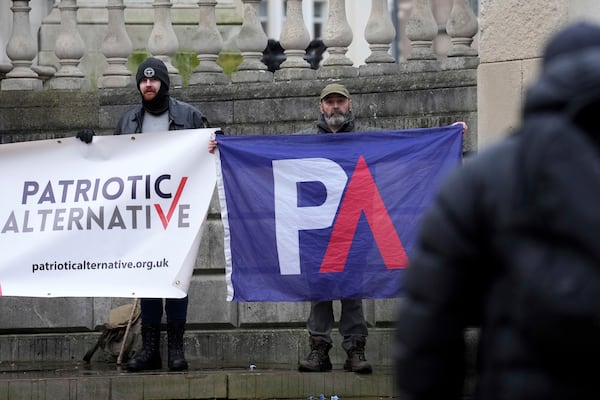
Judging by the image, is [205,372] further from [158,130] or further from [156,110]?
[156,110]

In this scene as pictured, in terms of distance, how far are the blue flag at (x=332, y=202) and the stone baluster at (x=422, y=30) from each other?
157 cm

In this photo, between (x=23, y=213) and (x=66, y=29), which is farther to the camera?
(x=66, y=29)

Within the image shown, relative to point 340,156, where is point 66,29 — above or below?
above

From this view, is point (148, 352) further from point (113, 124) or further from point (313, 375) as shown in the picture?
point (113, 124)

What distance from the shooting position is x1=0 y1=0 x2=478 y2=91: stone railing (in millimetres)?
11492

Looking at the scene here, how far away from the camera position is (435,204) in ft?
13.6

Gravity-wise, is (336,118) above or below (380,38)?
below

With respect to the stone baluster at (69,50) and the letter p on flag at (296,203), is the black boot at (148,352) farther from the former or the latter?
the stone baluster at (69,50)

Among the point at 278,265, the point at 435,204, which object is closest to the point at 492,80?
the point at 278,265

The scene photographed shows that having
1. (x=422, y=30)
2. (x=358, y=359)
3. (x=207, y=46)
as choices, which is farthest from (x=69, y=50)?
(x=358, y=359)

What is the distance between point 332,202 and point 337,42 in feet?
6.20

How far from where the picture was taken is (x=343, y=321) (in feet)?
33.6

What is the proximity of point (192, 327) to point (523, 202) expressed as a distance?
25.0ft

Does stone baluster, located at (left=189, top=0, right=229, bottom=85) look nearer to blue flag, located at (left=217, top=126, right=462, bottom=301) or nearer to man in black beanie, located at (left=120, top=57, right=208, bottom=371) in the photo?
man in black beanie, located at (left=120, top=57, right=208, bottom=371)
